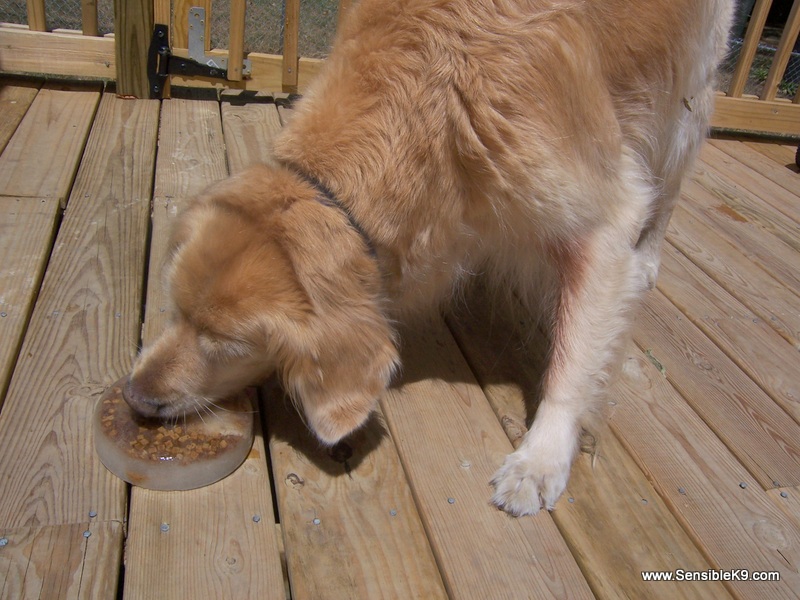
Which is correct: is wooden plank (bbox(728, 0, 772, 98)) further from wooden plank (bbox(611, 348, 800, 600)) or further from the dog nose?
the dog nose

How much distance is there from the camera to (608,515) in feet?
5.91

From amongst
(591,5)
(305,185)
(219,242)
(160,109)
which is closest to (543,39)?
(591,5)

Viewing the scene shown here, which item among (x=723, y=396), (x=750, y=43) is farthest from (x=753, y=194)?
(x=723, y=396)

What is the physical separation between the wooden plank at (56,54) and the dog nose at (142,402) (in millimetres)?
2646

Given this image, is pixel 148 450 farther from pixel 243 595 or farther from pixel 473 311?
pixel 473 311

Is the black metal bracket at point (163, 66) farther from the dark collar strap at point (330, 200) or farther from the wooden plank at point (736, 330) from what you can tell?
the wooden plank at point (736, 330)

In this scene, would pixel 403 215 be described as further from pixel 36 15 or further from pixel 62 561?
pixel 36 15

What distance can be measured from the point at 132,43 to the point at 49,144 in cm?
Result: 87

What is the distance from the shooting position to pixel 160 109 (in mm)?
3646

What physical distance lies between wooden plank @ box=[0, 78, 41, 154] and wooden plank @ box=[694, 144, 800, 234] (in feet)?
11.8

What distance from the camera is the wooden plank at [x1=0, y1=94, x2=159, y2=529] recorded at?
159cm

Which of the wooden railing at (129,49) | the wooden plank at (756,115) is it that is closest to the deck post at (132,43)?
the wooden railing at (129,49)

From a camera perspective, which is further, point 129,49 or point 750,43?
point 750,43

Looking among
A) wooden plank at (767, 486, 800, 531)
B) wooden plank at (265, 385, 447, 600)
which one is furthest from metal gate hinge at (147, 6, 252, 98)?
wooden plank at (767, 486, 800, 531)
